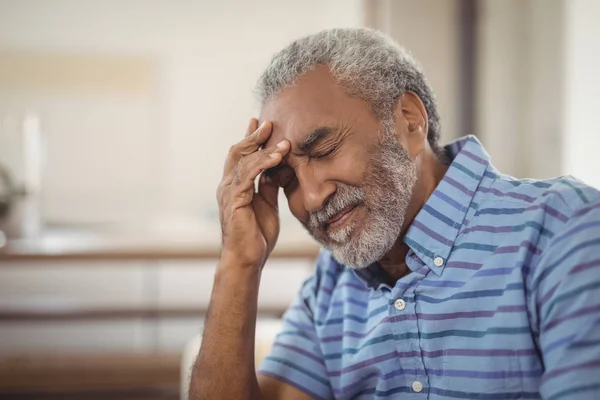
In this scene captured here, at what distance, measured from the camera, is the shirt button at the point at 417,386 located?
993 millimetres

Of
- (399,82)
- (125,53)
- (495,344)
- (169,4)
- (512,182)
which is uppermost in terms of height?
(169,4)

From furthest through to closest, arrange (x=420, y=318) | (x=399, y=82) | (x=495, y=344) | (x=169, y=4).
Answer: (x=169, y=4)
(x=399, y=82)
(x=420, y=318)
(x=495, y=344)

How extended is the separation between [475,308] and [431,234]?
0.53 feet

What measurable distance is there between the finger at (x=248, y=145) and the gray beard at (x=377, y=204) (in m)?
0.19

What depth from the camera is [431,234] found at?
41.1 inches

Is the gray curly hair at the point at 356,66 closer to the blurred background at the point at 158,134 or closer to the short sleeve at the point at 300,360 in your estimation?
the blurred background at the point at 158,134

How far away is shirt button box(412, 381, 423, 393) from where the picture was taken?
3.26 feet

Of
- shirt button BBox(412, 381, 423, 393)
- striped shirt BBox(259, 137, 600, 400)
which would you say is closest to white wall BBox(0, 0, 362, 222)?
striped shirt BBox(259, 137, 600, 400)

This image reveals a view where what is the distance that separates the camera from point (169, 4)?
5539 mm

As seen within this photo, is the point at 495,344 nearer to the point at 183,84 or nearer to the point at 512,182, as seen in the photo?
the point at 512,182

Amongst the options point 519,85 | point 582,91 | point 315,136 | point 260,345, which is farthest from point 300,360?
point 519,85

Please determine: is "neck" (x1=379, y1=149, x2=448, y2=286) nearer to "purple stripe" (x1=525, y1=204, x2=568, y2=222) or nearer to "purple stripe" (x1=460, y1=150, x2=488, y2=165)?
"purple stripe" (x1=460, y1=150, x2=488, y2=165)

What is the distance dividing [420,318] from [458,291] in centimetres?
9

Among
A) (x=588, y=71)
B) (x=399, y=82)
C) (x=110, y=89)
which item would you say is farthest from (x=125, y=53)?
(x=399, y=82)
